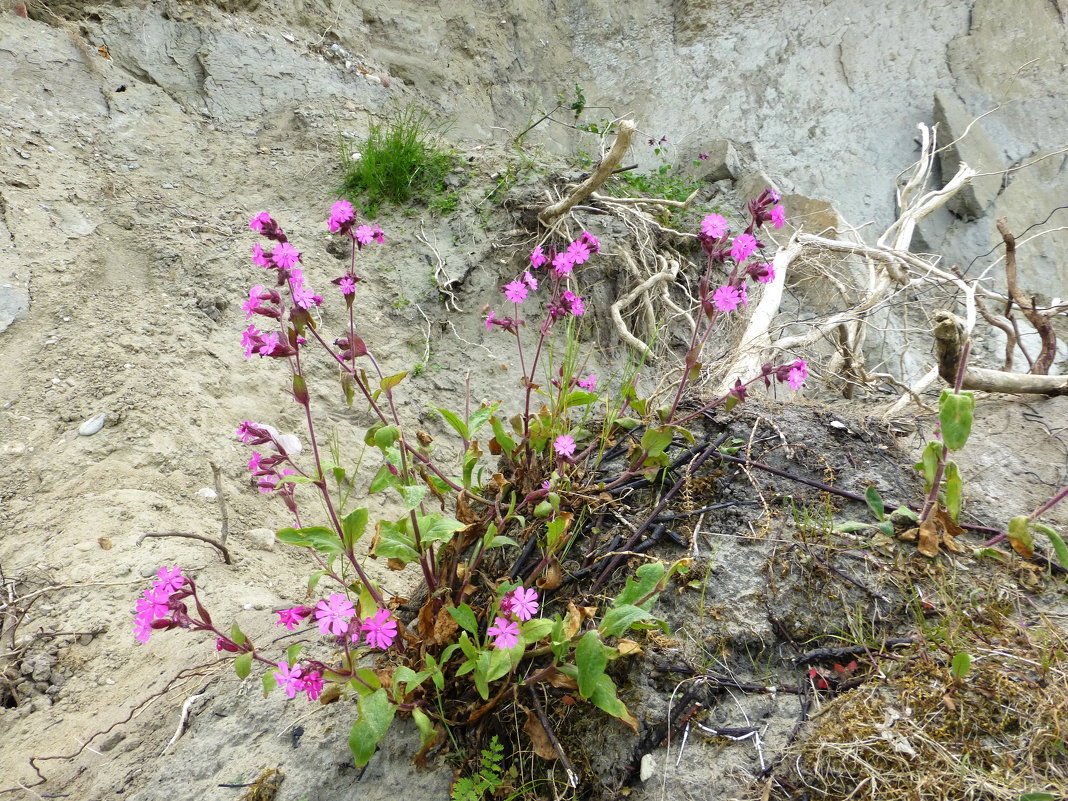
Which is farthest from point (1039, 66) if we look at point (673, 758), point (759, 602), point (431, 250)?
point (673, 758)

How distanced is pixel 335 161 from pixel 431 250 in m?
1.14

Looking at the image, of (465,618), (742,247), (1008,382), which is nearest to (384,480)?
(465,618)

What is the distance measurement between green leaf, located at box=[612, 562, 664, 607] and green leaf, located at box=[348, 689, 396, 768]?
1.82ft

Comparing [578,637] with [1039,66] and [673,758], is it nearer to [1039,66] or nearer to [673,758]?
[673,758]

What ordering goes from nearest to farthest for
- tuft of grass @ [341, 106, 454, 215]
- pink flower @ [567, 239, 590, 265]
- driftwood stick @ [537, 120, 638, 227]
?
pink flower @ [567, 239, 590, 265] → driftwood stick @ [537, 120, 638, 227] → tuft of grass @ [341, 106, 454, 215]

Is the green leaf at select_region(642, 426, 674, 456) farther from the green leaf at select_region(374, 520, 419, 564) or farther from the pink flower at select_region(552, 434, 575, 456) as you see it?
the green leaf at select_region(374, 520, 419, 564)

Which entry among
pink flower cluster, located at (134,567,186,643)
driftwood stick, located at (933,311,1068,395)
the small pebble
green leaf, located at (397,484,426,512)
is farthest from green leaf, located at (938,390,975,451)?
the small pebble

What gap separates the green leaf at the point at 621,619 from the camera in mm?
1330

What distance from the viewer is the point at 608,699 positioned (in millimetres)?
1317

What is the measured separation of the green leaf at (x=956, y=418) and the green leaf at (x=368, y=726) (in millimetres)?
1418

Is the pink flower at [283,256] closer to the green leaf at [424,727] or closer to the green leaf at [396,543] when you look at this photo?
the green leaf at [396,543]

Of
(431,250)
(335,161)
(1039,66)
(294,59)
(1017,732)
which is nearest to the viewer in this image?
(1017,732)

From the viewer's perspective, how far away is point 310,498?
3.12m

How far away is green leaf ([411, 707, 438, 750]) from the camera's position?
4.50 ft
